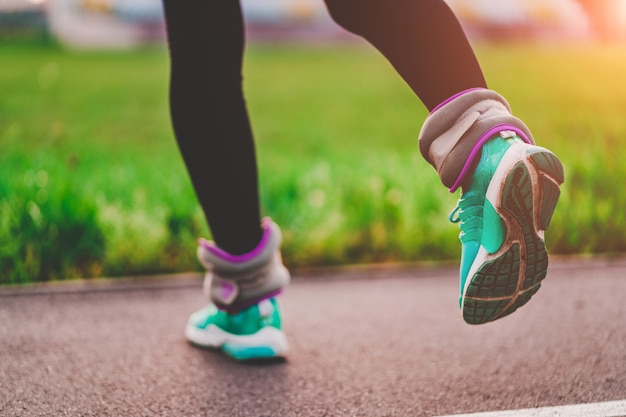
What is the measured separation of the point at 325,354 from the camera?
1795 mm

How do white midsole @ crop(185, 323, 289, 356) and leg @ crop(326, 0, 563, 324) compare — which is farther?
white midsole @ crop(185, 323, 289, 356)

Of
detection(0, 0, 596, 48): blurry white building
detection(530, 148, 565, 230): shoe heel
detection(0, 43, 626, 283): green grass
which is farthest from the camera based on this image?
detection(0, 0, 596, 48): blurry white building

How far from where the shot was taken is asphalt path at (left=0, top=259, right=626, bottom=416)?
1469 millimetres

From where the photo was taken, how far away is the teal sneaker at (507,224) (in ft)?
4.13

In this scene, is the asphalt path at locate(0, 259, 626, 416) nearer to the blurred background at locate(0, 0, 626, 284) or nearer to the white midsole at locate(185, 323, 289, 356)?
the white midsole at locate(185, 323, 289, 356)

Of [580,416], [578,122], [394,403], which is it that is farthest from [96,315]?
[578,122]

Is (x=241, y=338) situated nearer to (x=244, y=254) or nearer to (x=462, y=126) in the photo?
(x=244, y=254)

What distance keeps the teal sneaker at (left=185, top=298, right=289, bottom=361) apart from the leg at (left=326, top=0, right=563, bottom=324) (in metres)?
0.56

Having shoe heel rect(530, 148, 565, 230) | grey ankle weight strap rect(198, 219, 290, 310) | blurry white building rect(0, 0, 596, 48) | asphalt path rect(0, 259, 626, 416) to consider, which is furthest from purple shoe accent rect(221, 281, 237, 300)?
blurry white building rect(0, 0, 596, 48)

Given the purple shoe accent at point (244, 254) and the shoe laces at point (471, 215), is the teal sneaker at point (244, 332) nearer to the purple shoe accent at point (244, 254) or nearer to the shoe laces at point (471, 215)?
the purple shoe accent at point (244, 254)

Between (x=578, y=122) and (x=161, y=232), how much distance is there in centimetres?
404

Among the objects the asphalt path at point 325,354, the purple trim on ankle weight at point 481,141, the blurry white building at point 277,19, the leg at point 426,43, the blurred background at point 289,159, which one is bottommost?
the blurry white building at point 277,19

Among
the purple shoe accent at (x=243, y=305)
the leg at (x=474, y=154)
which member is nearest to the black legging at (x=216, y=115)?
the purple shoe accent at (x=243, y=305)

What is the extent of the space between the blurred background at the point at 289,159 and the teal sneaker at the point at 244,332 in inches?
35.8
